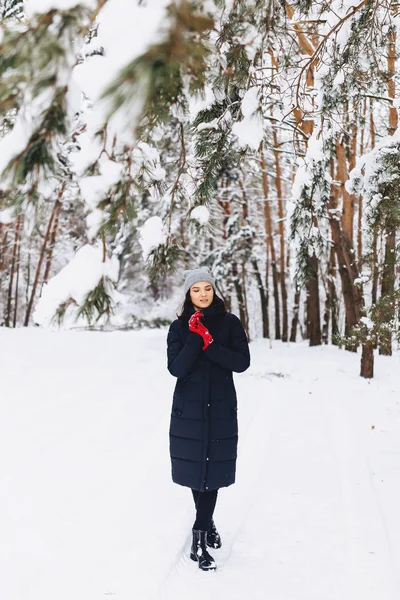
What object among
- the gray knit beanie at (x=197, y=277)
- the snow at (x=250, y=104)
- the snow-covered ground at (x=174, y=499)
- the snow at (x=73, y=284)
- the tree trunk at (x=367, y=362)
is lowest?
the snow-covered ground at (x=174, y=499)

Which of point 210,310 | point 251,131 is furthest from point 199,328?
point 251,131

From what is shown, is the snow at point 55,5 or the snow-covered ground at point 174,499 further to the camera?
the snow-covered ground at point 174,499

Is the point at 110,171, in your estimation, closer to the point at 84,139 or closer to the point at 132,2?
the point at 84,139

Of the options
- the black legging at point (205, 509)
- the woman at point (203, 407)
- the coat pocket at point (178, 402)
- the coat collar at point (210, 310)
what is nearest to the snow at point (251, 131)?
the woman at point (203, 407)

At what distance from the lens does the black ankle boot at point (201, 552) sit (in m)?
3.20

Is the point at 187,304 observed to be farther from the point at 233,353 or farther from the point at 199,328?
the point at 233,353

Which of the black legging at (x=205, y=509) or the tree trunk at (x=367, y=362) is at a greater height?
the tree trunk at (x=367, y=362)

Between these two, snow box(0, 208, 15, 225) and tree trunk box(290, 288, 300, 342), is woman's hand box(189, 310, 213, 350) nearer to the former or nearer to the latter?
snow box(0, 208, 15, 225)

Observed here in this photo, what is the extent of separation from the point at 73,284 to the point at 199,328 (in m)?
1.50

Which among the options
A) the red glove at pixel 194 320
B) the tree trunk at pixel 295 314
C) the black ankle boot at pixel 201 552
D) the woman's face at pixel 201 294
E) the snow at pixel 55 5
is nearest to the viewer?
the snow at pixel 55 5

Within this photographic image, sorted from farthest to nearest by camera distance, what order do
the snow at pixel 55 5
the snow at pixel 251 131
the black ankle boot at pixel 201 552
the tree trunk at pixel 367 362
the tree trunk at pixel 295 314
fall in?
1. the tree trunk at pixel 295 314
2. the tree trunk at pixel 367 362
3. the black ankle boot at pixel 201 552
4. the snow at pixel 251 131
5. the snow at pixel 55 5

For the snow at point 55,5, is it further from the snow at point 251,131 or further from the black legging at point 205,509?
the black legging at point 205,509

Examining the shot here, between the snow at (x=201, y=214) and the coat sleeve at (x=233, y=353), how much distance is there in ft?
2.47

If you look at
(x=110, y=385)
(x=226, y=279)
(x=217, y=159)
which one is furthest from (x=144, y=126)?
(x=226, y=279)
